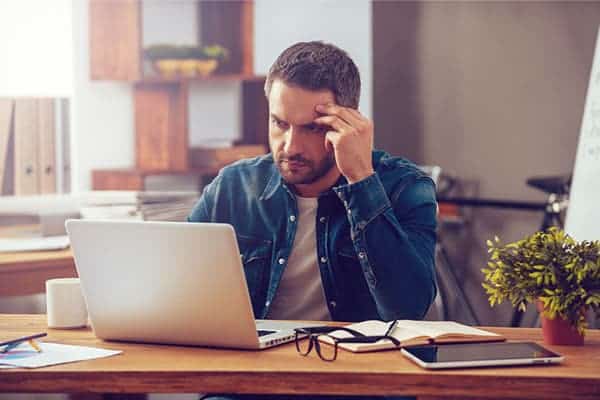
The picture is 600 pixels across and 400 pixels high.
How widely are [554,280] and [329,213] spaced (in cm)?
58

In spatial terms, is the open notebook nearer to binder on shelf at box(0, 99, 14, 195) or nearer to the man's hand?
the man's hand

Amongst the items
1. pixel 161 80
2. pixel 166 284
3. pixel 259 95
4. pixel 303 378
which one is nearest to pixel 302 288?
pixel 166 284

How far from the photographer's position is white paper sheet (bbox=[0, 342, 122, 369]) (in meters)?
1.69

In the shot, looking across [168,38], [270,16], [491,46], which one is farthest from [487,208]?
[168,38]

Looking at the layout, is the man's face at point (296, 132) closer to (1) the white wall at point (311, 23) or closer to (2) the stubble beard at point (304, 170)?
(2) the stubble beard at point (304, 170)

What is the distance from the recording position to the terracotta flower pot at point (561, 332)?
72.5 inches

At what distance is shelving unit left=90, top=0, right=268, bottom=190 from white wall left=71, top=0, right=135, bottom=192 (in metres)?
0.04

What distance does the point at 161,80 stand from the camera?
4.25 m

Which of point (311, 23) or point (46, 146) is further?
point (311, 23)

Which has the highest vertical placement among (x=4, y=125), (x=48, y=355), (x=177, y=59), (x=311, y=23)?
(x=311, y=23)

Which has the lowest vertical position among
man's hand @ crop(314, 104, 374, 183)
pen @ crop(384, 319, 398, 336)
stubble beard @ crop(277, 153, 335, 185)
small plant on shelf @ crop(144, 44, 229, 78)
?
pen @ crop(384, 319, 398, 336)

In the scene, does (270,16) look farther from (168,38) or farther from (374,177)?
(374,177)

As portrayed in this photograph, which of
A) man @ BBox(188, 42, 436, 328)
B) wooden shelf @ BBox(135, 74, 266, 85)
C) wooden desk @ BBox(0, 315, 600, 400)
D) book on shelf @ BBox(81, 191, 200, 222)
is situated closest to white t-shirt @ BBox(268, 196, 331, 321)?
man @ BBox(188, 42, 436, 328)

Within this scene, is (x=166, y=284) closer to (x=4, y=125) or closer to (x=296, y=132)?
(x=296, y=132)
